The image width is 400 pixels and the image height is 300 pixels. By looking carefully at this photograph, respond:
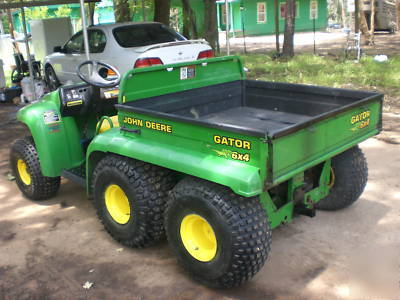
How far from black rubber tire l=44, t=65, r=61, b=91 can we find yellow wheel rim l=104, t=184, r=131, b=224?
779cm

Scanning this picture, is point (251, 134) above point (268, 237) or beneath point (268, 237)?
above

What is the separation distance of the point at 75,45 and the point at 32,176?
246 inches

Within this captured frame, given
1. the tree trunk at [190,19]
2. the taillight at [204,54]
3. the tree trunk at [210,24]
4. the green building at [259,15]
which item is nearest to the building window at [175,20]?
the green building at [259,15]

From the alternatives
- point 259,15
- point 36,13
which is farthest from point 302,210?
point 259,15

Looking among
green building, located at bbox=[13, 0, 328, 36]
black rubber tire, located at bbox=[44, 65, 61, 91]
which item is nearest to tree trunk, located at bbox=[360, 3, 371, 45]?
green building, located at bbox=[13, 0, 328, 36]

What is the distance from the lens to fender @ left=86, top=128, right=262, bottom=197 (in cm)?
274

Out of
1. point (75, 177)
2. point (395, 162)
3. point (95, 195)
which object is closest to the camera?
point (95, 195)

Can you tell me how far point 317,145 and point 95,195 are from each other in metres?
1.83

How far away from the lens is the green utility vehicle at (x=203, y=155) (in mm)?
2908

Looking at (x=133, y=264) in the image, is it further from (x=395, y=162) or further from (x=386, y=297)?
(x=395, y=162)

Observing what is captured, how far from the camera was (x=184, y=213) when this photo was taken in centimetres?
316

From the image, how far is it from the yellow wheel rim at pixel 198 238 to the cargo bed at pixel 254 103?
3.31 feet

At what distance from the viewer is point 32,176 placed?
462 centimetres

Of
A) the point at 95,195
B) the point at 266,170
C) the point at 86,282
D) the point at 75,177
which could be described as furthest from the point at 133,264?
the point at 266,170
